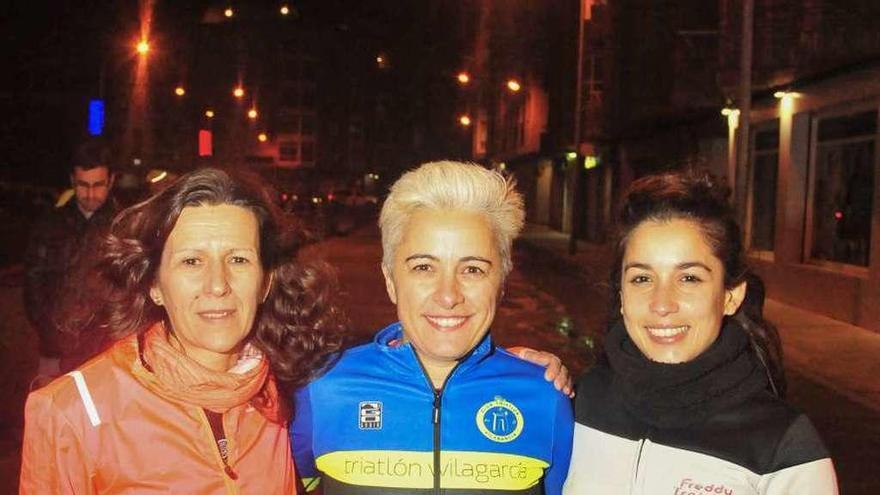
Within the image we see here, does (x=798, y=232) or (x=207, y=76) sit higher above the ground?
(x=207, y=76)

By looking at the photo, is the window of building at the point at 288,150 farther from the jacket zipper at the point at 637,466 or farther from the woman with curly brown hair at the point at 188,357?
the jacket zipper at the point at 637,466

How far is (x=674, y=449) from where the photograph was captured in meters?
2.35

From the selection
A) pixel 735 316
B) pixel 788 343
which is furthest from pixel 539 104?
pixel 735 316

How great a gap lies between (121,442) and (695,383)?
155 centimetres

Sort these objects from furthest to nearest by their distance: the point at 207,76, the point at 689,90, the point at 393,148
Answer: the point at 393,148 → the point at 207,76 → the point at 689,90

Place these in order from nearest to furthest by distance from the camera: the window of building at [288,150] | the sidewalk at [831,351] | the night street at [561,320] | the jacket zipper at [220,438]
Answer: the jacket zipper at [220,438] < the night street at [561,320] < the sidewalk at [831,351] < the window of building at [288,150]

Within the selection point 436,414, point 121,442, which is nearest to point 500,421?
point 436,414

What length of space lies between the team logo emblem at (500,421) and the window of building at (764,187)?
16382 mm

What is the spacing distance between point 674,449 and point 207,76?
83.8 meters

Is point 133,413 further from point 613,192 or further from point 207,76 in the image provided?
point 207,76

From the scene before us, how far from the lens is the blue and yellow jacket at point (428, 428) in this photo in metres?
2.48

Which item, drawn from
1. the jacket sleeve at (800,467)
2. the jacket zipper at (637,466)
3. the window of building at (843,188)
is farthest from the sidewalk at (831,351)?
the jacket sleeve at (800,467)

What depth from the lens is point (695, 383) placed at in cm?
239

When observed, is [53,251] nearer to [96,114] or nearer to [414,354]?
[414,354]
